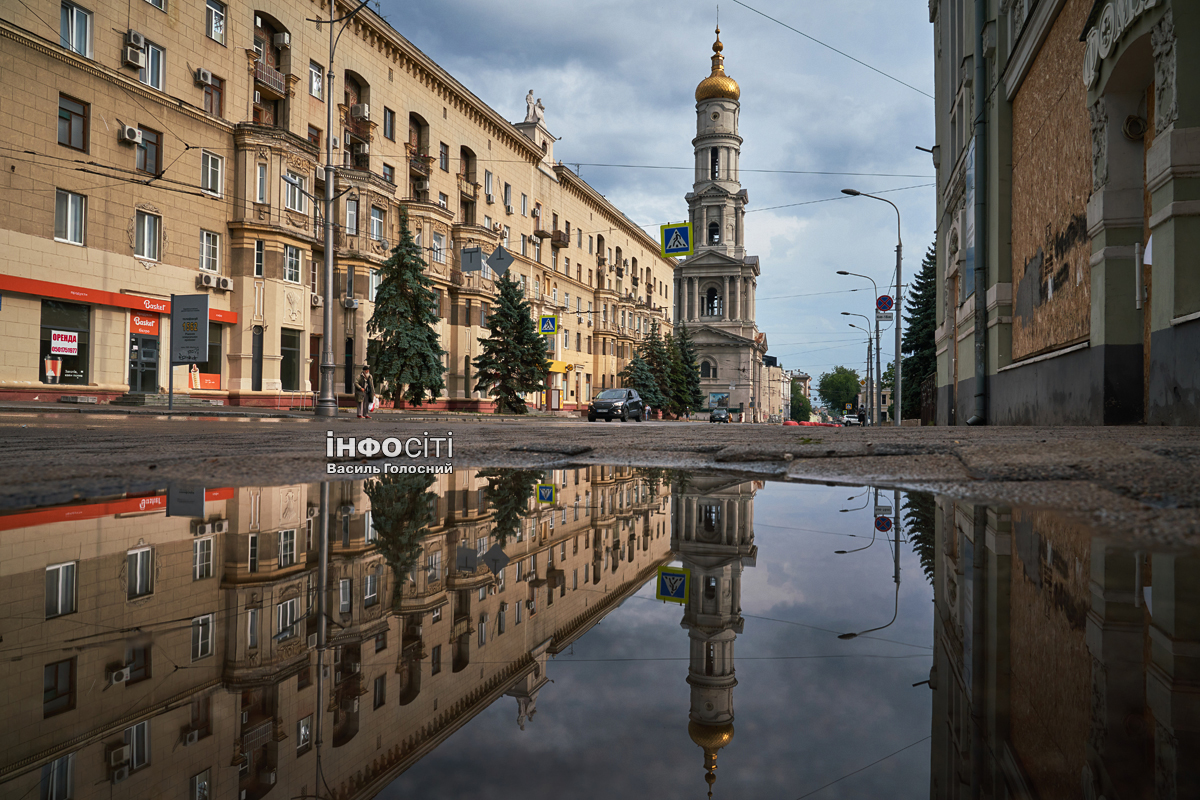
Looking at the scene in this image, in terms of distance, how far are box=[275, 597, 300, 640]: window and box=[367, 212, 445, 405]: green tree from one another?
28205 mm

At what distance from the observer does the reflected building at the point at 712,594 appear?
806 millimetres

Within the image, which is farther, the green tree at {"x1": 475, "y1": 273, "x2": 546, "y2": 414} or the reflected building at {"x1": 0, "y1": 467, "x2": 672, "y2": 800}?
the green tree at {"x1": 475, "y1": 273, "x2": 546, "y2": 414}

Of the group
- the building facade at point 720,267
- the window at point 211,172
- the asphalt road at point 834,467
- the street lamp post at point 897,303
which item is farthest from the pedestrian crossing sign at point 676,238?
the building facade at point 720,267

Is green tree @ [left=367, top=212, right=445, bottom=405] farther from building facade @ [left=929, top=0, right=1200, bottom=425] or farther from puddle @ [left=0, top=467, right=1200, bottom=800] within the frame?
puddle @ [left=0, top=467, right=1200, bottom=800]

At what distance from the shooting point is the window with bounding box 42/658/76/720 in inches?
30.9

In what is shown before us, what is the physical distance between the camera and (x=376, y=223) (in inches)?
1176

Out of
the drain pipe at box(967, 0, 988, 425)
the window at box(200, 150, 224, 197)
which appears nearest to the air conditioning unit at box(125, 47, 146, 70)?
the window at box(200, 150, 224, 197)

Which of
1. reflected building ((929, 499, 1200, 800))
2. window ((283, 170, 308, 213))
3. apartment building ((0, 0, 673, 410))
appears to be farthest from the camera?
window ((283, 170, 308, 213))

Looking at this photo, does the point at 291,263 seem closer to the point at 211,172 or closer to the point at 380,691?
the point at 211,172

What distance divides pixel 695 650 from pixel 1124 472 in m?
2.19

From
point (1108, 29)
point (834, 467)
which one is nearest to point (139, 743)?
point (834, 467)

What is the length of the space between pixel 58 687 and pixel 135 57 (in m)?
25.4

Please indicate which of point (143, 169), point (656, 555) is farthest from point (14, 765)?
point (143, 169)

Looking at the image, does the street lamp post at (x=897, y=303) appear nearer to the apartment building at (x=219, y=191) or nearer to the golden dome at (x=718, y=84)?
the apartment building at (x=219, y=191)
